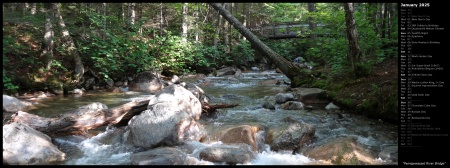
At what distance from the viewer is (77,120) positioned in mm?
5953

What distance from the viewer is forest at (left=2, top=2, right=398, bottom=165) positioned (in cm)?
490

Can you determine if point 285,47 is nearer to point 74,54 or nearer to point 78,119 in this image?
point 74,54

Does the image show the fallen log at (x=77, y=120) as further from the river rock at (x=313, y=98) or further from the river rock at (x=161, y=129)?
the river rock at (x=313, y=98)

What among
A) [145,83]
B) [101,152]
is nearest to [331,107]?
[101,152]

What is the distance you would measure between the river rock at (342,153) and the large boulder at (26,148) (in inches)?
168

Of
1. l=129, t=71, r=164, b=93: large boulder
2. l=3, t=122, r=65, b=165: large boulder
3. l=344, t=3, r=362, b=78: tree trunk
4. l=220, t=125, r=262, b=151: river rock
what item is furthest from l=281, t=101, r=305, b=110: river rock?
l=129, t=71, r=164, b=93: large boulder

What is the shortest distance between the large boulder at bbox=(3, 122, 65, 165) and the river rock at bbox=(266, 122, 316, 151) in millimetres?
3649

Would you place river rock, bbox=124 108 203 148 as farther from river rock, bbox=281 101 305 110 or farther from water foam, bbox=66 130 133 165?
river rock, bbox=281 101 305 110

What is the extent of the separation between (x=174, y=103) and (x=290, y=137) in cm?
265

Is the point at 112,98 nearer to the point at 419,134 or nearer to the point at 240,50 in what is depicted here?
the point at 419,134

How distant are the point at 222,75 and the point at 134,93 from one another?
7249 millimetres

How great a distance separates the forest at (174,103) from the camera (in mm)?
4898

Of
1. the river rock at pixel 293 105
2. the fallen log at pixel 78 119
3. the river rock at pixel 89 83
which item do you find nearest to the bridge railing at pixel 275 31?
the river rock at pixel 89 83

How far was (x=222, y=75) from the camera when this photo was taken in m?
17.5
